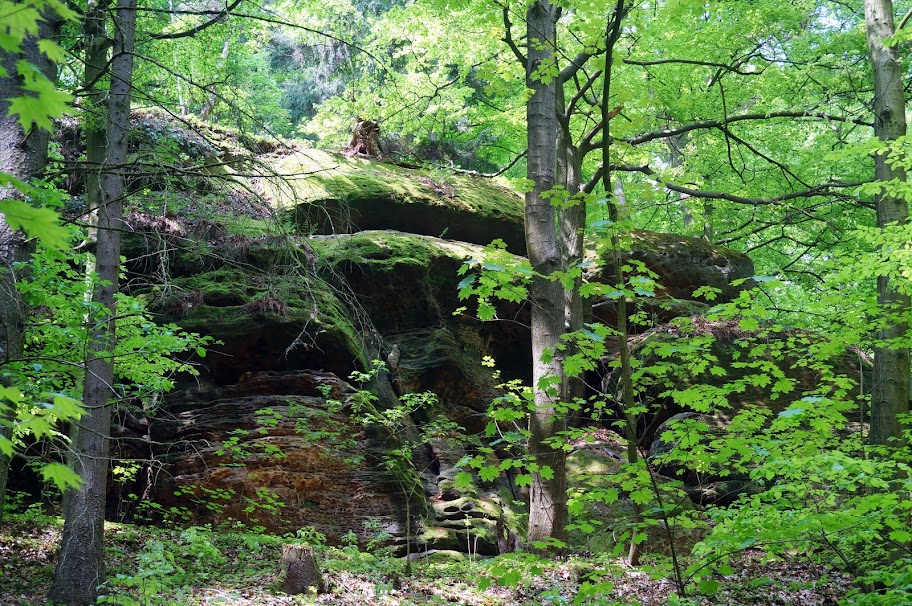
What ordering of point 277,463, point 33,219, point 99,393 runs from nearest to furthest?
1. point 33,219
2. point 99,393
3. point 277,463

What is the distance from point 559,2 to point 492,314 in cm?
280

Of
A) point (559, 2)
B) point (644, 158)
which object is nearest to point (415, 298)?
point (644, 158)

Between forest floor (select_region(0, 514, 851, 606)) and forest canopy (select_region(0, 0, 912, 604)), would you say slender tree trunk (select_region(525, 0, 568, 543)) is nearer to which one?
forest canopy (select_region(0, 0, 912, 604))

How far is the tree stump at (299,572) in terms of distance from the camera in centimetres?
591

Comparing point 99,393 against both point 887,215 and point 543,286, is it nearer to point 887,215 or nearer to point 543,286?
point 543,286

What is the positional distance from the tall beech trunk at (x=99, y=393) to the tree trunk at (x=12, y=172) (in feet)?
1.78

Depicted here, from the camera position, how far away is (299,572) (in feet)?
19.6

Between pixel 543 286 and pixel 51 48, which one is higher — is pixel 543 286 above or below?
above

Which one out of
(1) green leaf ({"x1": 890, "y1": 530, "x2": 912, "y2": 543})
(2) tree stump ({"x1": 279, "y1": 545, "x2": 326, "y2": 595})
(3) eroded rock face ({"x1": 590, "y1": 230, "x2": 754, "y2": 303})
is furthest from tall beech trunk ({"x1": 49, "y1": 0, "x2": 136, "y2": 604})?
(3) eroded rock face ({"x1": 590, "y1": 230, "x2": 754, "y2": 303})

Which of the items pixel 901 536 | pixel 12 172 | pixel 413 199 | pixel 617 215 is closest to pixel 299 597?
pixel 12 172

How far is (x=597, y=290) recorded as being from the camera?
182 inches

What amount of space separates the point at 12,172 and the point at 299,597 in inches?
162

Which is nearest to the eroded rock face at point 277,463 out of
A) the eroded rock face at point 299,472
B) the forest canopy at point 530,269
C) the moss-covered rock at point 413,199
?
the eroded rock face at point 299,472

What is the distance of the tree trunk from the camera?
13.3 ft
